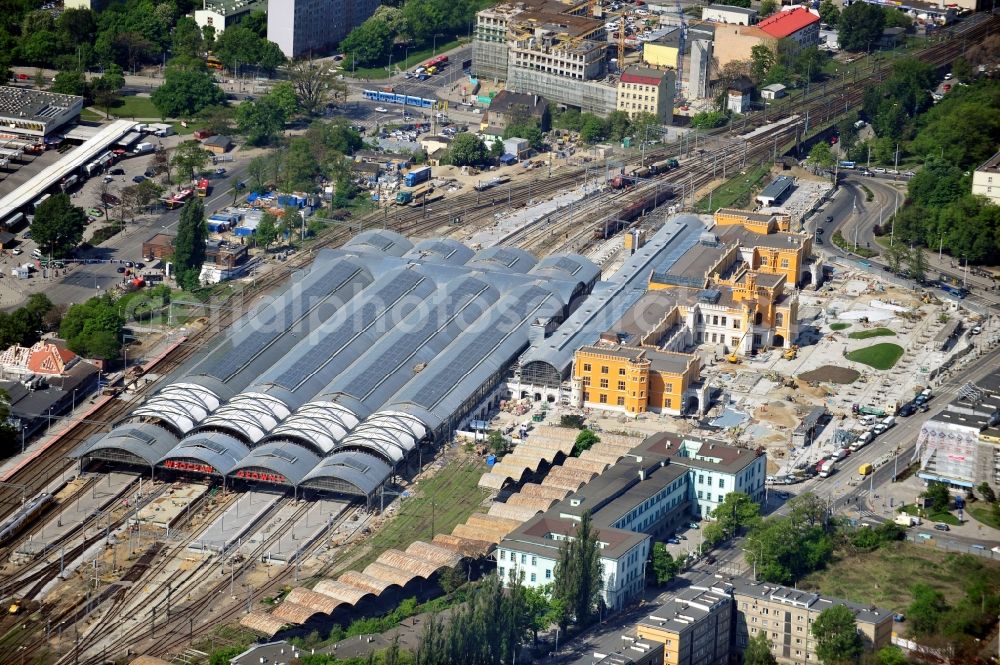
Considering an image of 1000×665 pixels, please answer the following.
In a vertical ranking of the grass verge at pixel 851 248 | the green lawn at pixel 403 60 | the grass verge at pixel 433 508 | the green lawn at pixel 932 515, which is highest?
Answer: the green lawn at pixel 403 60

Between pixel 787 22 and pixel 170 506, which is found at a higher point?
pixel 787 22

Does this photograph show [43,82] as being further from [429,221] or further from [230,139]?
[429,221]

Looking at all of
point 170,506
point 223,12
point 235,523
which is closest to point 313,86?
point 223,12

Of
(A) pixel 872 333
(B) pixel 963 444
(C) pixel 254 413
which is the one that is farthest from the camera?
(A) pixel 872 333

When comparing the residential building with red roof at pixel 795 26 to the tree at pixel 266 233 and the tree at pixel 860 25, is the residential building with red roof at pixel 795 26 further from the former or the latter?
the tree at pixel 266 233

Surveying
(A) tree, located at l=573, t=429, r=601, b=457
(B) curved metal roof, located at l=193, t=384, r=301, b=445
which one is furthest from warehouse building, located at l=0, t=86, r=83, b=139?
(A) tree, located at l=573, t=429, r=601, b=457

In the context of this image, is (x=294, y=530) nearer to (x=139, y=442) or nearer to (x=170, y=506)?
(x=170, y=506)

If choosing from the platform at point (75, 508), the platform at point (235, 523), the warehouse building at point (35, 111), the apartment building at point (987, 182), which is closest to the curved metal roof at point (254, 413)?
the platform at point (235, 523)

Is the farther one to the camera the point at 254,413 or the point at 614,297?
the point at 614,297
